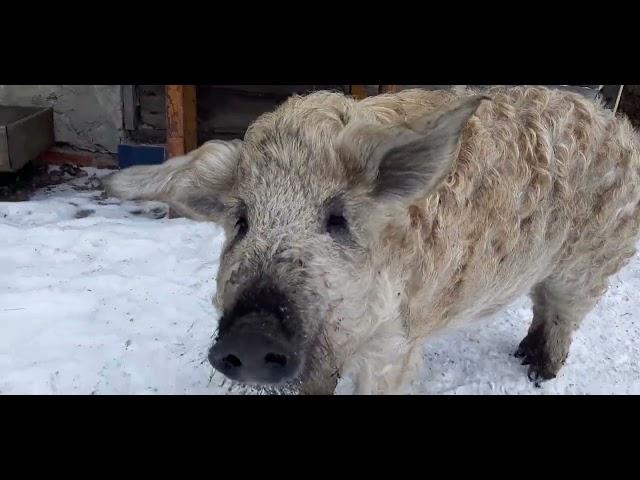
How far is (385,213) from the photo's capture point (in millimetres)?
2395

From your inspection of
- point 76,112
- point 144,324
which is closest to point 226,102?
point 76,112

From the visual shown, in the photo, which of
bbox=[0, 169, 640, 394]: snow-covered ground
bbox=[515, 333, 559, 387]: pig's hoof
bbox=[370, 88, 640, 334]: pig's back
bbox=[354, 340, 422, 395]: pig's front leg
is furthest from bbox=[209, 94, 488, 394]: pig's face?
bbox=[515, 333, 559, 387]: pig's hoof

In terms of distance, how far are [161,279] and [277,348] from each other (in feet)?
10.7

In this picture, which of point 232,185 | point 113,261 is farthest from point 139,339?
point 232,185

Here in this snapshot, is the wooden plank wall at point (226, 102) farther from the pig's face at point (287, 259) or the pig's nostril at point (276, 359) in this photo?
the pig's nostril at point (276, 359)

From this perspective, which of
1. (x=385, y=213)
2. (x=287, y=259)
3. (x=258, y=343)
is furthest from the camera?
(x=385, y=213)

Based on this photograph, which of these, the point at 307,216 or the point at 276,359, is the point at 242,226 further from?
the point at 276,359

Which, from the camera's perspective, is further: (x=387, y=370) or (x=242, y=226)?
(x=387, y=370)

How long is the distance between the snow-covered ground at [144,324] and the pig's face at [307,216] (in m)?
1.35

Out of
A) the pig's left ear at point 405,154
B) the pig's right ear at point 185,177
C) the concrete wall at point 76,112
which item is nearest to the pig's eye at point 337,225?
the pig's left ear at point 405,154

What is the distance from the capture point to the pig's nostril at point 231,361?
6.23 ft

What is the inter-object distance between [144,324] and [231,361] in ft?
8.47

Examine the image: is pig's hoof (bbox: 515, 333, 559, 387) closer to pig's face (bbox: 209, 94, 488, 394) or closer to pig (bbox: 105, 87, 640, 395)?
pig (bbox: 105, 87, 640, 395)

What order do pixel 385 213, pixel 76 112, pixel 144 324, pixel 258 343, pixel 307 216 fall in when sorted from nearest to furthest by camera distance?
1. pixel 258 343
2. pixel 307 216
3. pixel 385 213
4. pixel 144 324
5. pixel 76 112
